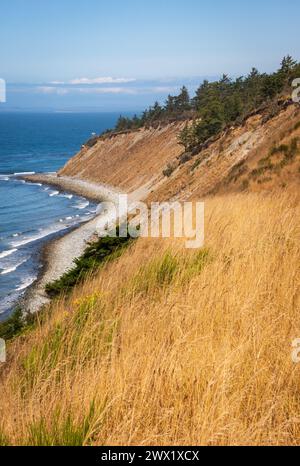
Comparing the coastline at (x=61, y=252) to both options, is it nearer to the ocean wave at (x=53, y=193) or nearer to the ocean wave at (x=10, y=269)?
the ocean wave at (x=10, y=269)

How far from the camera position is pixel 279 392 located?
3.46 meters

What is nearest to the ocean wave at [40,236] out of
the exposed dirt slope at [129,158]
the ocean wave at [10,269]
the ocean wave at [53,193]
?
the ocean wave at [10,269]

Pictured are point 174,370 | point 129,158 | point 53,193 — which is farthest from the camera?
point 129,158

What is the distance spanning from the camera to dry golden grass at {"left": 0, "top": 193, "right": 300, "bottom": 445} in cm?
313

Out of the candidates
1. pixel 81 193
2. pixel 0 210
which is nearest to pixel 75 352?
pixel 0 210

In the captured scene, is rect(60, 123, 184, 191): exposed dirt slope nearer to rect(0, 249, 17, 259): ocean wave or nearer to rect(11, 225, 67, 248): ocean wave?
rect(11, 225, 67, 248): ocean wave

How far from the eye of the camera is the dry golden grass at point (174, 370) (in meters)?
3.13

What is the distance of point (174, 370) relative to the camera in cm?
352

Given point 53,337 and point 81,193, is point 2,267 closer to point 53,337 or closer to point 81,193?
point 53,337

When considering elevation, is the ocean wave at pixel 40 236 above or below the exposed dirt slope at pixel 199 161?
below

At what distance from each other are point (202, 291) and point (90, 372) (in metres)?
1.64

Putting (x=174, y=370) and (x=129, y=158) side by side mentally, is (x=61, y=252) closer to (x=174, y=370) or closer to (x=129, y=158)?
(x=174, y=370)

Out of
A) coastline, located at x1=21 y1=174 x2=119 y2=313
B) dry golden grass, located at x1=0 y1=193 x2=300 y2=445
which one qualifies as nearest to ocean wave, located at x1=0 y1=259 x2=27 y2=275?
coastline, located at x1=21 y1=174 x2=119 y2=313

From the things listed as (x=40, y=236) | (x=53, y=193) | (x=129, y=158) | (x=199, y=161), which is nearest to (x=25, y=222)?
(x=40, y=236)
